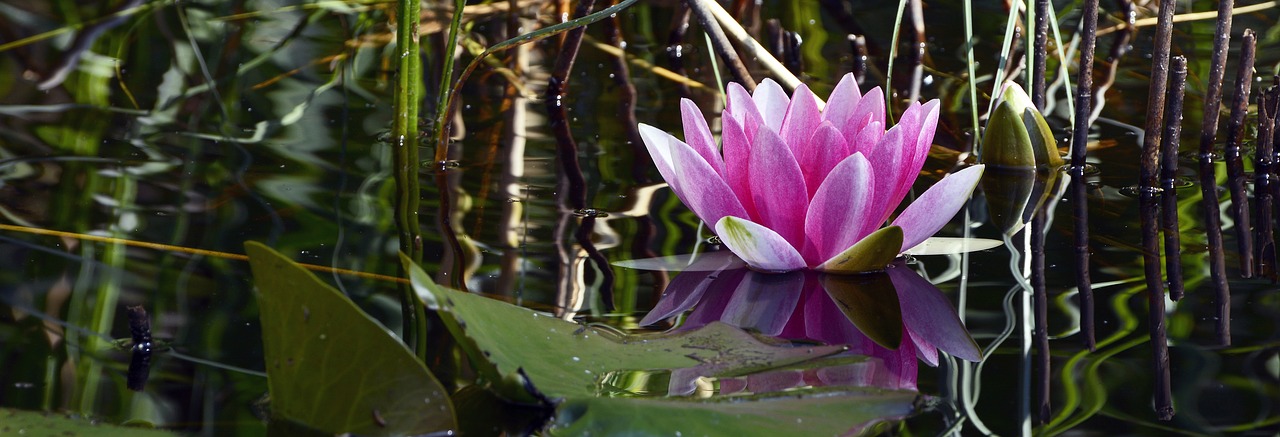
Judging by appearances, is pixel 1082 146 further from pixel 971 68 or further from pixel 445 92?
pixel 445 92

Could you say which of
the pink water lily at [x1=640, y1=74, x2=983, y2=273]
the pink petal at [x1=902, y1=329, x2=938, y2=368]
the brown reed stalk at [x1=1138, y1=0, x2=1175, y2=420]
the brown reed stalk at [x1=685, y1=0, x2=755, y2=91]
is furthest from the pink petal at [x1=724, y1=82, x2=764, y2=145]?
the brown reed stalk at [x1=685, y1=0, x2=755, y2=91]

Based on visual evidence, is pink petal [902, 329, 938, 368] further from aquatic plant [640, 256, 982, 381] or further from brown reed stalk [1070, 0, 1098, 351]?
brown reed stalk [1070, 0, 1098, 351]

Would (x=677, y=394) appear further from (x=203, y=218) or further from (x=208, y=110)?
(x=208, y=110)

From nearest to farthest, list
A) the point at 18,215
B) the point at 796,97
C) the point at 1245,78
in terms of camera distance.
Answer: the point at 796,97, the point at 18,215, the point at 1245,78

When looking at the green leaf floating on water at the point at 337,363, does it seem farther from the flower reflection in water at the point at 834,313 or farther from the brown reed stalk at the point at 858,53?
the brown reed stalk at the point at 858,53

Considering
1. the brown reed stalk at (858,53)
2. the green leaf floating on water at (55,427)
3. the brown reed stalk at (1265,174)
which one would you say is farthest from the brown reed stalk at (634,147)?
the brown reed stalk at (1265,174)

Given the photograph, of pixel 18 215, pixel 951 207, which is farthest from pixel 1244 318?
pixel 18 215

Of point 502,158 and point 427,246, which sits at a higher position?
point 502,158
